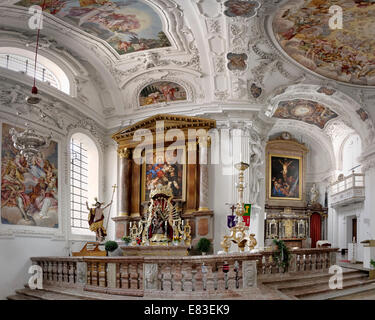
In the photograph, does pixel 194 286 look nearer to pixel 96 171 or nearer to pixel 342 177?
pixel 96 171

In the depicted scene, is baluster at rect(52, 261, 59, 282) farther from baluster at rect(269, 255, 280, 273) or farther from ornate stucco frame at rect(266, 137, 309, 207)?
ornate stucco frame at rect(266, 137, 309, 207)

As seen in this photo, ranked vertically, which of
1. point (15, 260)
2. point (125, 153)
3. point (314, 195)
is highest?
point (125, 153)

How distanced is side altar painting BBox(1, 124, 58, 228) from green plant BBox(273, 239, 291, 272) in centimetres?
705

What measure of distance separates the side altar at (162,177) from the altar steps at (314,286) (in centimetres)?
445

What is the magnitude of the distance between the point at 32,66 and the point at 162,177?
5.76 meters

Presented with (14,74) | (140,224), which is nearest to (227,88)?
(140,224)

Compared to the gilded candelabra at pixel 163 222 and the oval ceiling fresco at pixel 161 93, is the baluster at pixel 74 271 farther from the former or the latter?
the oval ceiling fresco at pixel 161 93

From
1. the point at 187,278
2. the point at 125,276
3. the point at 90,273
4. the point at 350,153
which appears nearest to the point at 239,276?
the point at 187,278

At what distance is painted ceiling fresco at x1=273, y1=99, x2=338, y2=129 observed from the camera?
2031 centimetres

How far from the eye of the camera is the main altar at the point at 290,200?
919 inches

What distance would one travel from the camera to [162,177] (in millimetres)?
15945

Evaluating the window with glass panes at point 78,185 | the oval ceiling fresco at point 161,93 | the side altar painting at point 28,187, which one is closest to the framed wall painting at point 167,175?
the oval ceiling fresco at point 161,93

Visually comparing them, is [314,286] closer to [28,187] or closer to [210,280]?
[210,280]

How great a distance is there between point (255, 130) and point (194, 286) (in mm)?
9613
